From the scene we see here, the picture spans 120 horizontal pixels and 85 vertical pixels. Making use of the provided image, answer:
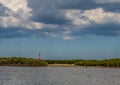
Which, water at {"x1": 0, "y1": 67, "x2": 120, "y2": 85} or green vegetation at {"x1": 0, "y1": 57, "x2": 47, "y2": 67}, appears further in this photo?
Result: green vegetation at {"x1": 0, "y1": 57, "x2": 47, "y2": 67}

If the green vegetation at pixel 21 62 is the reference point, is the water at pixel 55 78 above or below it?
below

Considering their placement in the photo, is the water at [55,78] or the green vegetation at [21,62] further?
the green vegetation at [21,62]

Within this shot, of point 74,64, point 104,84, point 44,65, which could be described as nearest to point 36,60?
point 44,65

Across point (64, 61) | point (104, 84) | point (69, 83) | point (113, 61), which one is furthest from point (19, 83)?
point (64, 61)

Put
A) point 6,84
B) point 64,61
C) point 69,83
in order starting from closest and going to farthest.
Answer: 1. point 6,84
2. point 69,83
3. point 64,61

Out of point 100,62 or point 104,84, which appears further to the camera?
point 100,62

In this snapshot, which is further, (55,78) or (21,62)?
(21,62)

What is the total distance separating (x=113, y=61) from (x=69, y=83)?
84.9 m

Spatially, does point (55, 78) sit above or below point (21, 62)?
below

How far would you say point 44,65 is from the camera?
5236 inches

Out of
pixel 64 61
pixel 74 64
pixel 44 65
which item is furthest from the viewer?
pixel 64 61

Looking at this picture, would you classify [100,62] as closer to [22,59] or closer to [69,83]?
[22,59]

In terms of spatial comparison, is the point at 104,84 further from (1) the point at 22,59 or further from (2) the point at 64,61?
(2) the point at 64,61

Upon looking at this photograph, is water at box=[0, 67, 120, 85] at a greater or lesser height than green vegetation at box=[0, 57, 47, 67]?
lesser
